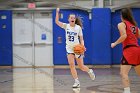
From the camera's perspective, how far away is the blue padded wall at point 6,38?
18.6 m

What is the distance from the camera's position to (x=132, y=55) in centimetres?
793

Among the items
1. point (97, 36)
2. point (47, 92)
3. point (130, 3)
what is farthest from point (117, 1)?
point (47, 92)

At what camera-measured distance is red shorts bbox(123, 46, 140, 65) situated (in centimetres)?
790

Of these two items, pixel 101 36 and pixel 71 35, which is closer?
pixel 71 35

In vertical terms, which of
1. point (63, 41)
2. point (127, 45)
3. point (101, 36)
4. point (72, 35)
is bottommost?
point (63, 41)

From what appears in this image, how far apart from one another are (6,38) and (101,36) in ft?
16.7

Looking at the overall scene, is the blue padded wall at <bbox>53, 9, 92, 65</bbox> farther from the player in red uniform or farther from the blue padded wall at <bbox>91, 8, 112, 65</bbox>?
the player in red uniform

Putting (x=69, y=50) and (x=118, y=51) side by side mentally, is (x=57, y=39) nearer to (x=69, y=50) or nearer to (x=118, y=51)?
(x=118, y=51)

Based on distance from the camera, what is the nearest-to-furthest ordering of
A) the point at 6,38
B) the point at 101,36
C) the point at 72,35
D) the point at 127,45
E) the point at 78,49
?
the point at 127,45, the point at 78,49, the point at 72,35, the point at 101,36, the point at 6,38

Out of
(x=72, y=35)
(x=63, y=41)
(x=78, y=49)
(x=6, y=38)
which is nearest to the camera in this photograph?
(x=78, y=49)

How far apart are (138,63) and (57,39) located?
10.9 metres

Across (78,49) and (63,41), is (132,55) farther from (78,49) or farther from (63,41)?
(63,41)

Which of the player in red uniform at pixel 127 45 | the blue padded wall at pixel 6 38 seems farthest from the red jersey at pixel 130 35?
the blue padded wall at pixel 6 38

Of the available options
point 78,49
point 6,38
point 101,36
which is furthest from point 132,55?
point 6,38
